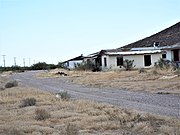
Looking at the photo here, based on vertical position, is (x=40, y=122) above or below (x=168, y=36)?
below

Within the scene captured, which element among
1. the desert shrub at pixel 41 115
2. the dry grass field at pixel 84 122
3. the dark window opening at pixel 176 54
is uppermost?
the dark window opening at pixel 176 54

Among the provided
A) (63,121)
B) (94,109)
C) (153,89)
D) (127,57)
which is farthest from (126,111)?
(127,57)

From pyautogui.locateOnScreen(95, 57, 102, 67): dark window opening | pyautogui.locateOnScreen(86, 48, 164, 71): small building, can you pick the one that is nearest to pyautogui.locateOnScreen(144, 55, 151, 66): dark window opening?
pyautogui.locateOnScreen(86, 48, 164, 71): small building

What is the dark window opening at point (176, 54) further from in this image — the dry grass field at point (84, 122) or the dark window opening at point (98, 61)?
the dry grass field at point (84, 122)

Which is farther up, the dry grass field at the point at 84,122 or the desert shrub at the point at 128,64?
the desert shrub at the point at 128,64

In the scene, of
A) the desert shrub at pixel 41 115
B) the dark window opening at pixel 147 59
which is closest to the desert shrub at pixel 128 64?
the dark window opening at pixel 147 59

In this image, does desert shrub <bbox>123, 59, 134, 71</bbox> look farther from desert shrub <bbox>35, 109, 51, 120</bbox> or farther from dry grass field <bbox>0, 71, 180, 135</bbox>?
desert shrub <bbox>35, 109, 51, 120</bbox>

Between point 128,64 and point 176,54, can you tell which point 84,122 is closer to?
point 176,54

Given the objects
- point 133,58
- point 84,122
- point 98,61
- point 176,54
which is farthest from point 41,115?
point 98,61

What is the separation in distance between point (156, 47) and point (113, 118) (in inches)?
1832

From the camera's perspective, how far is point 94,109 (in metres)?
14.7

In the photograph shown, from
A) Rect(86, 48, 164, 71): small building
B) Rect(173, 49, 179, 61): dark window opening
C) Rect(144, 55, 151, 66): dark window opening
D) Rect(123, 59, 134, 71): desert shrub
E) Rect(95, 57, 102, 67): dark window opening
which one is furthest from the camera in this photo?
Rect(95, 57, 102, 67): dark window opening

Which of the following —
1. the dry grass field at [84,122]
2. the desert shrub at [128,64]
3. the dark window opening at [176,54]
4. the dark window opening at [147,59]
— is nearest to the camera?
the dry grass field at [84,122]

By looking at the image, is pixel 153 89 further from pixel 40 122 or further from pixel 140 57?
pixel 140 57
